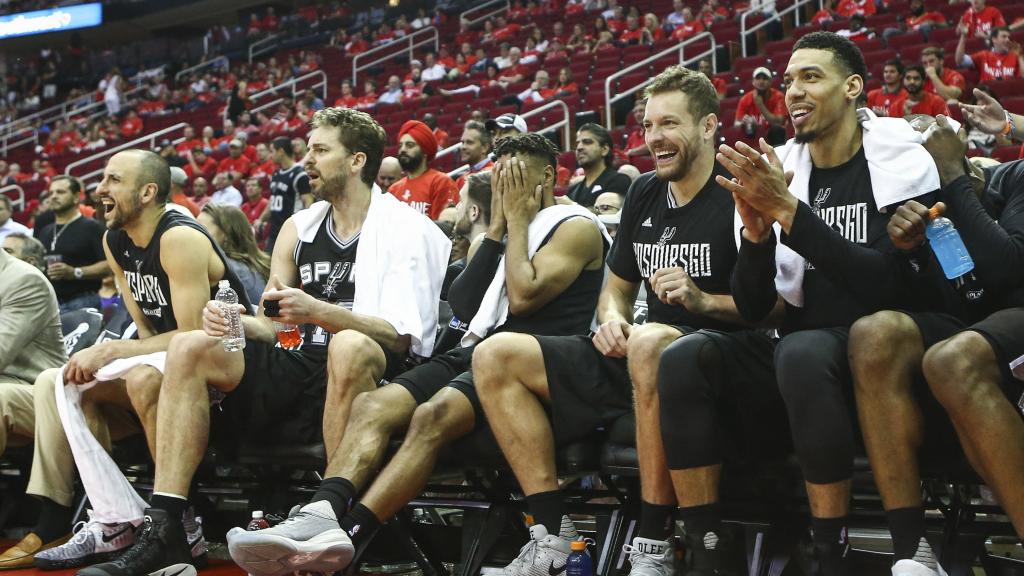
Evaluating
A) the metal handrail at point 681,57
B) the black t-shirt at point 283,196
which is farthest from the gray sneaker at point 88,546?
the metal handrail at point 681,57

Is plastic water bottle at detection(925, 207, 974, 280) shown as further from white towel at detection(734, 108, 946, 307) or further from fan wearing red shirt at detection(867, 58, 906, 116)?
fan wearing red shirt at detection(867, 58, 906, 116)

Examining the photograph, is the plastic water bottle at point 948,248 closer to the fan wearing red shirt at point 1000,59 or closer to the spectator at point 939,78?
the spectator at point 939,78

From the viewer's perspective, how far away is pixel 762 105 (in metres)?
9.01

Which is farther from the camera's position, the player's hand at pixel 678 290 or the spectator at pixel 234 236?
the spectator at pixel 234 236

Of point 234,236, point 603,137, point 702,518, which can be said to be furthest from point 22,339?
point 603,137

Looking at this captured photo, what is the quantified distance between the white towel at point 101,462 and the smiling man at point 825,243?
81.6 inches

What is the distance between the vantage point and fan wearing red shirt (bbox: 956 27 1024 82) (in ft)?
28.4

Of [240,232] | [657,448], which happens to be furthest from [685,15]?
[657,448]

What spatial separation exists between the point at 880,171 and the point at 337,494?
174 cm

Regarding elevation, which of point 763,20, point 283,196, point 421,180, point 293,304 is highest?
point 293,304

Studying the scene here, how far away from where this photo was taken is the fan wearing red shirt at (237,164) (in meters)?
13.1

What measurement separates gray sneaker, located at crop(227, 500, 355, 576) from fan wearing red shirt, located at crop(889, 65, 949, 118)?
6.09 meters

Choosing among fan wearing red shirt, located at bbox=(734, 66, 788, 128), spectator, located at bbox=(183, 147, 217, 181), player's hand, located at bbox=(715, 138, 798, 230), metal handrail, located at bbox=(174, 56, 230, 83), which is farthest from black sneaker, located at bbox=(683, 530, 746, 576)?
metal handrail, located at bbox=(174, 56, 230, 83)

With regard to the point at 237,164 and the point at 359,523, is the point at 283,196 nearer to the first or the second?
the point at 237,164
